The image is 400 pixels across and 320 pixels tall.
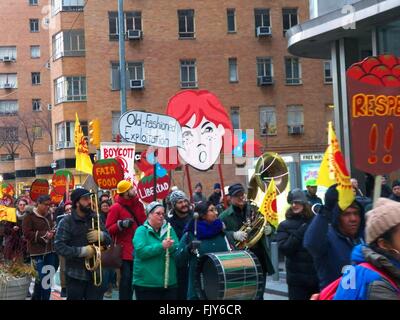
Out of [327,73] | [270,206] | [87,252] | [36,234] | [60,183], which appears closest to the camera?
[87,252]

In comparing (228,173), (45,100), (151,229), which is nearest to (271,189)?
(151,229)

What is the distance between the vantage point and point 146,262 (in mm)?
7438

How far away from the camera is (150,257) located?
291 inches

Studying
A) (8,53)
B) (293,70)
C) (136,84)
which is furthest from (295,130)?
(8,53)

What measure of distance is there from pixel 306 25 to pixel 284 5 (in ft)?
87.2

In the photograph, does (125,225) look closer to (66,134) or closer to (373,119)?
(373,119)

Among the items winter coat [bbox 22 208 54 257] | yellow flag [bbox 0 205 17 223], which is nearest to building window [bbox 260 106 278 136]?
yellow flag [bbox 0 205 17 223]

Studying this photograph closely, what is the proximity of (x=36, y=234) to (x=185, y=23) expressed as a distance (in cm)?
3306

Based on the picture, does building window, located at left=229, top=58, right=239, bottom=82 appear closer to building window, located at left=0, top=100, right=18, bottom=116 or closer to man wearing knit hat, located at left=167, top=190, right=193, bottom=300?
building window, located at left=0, top=100, right=18, bottom=116

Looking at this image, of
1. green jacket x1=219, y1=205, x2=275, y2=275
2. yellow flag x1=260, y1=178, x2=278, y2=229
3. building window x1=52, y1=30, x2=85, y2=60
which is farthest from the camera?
building window x1=52, y1=30, x2=85, y2=60

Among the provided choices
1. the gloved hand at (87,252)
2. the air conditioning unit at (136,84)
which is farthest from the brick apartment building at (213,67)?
the gloved hand at (87,252)

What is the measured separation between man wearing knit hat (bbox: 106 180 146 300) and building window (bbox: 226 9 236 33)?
1315 inches

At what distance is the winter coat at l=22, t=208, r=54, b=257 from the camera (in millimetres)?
10297

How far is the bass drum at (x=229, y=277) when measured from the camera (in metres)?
7.05
